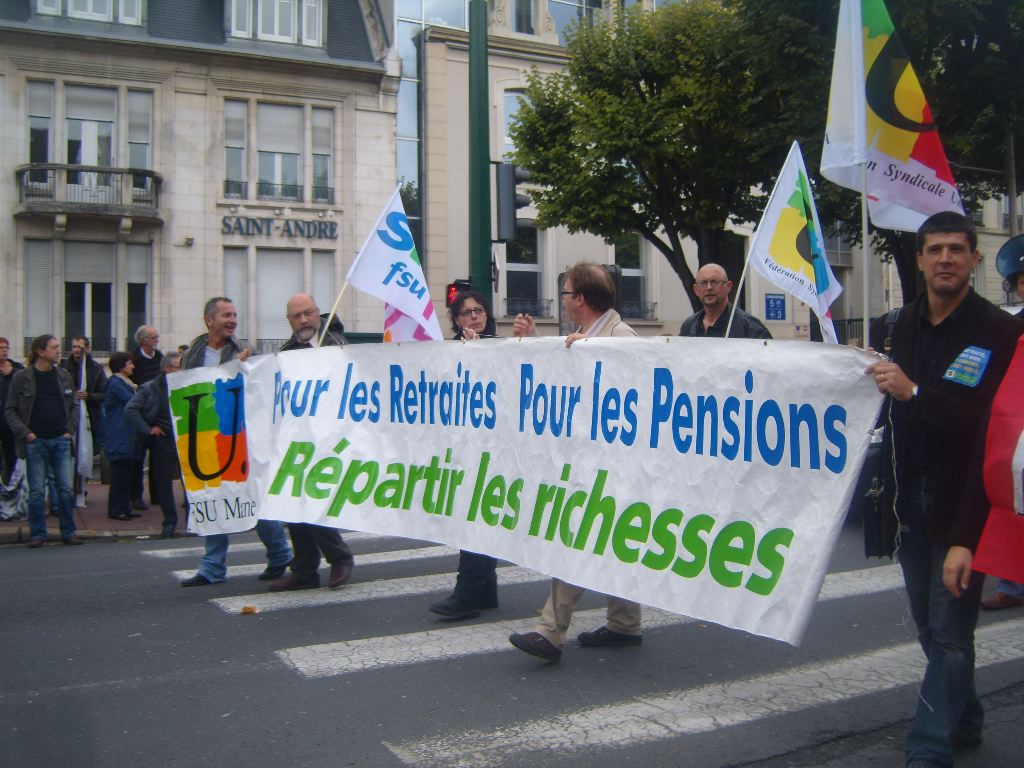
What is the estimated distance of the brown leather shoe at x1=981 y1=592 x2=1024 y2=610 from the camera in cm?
640

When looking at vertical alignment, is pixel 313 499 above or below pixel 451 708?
above

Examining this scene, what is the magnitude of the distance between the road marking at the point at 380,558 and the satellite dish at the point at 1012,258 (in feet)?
14.9

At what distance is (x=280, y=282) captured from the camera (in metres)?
25.3

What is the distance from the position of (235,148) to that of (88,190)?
3543 millimetres

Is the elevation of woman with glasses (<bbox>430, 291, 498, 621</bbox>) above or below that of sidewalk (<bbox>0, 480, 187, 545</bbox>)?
above

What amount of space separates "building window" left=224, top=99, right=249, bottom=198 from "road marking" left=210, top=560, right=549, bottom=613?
19.2 metres

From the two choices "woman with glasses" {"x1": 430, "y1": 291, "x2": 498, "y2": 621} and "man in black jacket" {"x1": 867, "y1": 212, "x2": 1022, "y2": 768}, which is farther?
"woman with glasses" {"x1": 430, "y1": 291, "x2": 498, "y2": 621}

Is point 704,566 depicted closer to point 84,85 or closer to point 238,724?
point 238,724

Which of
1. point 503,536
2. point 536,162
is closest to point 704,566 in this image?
point 503,536

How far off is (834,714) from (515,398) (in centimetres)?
210

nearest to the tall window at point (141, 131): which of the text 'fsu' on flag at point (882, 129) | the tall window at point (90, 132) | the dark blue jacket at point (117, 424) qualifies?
the tall window at point (90, 132)

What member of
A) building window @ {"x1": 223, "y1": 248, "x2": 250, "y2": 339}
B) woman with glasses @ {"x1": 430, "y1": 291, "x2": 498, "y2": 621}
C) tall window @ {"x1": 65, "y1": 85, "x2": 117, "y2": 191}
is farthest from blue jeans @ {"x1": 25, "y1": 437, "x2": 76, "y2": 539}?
tall window @ {"x1": 65, "y1": 85, "x2": 117, "y2": 191}

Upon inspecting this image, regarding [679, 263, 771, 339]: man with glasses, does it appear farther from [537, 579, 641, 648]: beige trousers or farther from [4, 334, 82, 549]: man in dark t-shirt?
[4, 334, 82, 549]: man in dark t-shirt

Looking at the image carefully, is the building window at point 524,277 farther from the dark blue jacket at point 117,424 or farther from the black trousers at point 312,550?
the black trousers at point 312,550
